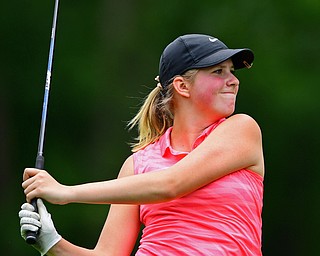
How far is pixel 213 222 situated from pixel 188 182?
161 millimetres

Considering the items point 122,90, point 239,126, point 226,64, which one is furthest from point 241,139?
point 122,90

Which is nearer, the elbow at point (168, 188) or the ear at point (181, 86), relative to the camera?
the elbow at point (168, 188)

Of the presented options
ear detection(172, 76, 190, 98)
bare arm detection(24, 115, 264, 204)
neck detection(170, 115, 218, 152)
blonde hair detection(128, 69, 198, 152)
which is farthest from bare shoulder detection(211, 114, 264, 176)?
blonde hair detection(128, 69, 198, 152)

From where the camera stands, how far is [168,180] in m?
4.45

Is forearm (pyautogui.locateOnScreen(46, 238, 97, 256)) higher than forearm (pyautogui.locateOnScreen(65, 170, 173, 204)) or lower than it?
lower

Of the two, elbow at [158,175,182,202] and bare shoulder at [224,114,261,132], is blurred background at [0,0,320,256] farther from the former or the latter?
elbow at [158,175,182,202]

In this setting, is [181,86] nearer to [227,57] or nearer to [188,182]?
[227,57]

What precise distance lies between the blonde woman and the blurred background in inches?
315

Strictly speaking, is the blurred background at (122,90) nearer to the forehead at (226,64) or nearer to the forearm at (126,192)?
the forehead at (226,64)

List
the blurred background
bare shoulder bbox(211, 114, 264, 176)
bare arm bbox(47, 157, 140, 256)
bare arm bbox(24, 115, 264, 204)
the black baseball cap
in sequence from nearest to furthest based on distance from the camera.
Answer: bare arm bbox(24, 115, 264, 204)
bare shoulder bbox(211, 114, 264, 176)
the black baseball cap
bare arm bbox(47, 157, 140, 256)
the blurred background

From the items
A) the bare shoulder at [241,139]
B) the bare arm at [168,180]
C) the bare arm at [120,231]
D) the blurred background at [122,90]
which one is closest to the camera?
the bare arm at [168,180]

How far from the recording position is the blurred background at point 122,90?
42.9 feet

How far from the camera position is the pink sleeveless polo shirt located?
4.45 meters

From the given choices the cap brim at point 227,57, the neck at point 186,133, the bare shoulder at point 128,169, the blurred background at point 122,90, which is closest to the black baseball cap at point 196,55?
the cap brim at point 227,57
